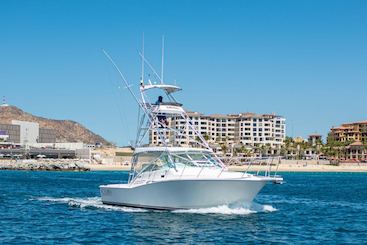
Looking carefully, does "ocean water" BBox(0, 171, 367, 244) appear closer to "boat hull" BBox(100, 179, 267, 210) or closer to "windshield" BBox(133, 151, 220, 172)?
"boat hull" BBox(100, 179, 267, 210)

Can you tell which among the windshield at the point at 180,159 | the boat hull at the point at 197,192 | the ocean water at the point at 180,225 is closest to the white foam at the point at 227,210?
the ocean water at the point at 180,225

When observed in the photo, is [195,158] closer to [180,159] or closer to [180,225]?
[180,159]

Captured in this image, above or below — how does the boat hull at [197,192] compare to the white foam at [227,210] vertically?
above

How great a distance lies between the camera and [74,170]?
174 metres

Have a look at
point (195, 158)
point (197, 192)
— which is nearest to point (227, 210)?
point (197, 192)

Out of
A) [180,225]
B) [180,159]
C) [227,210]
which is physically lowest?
[180,225]

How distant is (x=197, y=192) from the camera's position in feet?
128

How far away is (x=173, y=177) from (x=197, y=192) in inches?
71.4

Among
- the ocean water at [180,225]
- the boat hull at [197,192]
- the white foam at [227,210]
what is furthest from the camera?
the white foam at [227,210]

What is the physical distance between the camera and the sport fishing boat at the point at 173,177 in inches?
1526

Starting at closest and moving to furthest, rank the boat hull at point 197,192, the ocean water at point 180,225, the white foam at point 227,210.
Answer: the ocean water at point 180,225
the boat hull at point 197,192
the white foam at point 227,210

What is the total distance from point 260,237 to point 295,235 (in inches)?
84.9

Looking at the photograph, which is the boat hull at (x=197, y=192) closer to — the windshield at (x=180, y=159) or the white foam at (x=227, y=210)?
the white foam at (x=227, y=210)

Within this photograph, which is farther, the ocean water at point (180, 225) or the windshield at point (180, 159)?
the windshield at point (180, 159)
